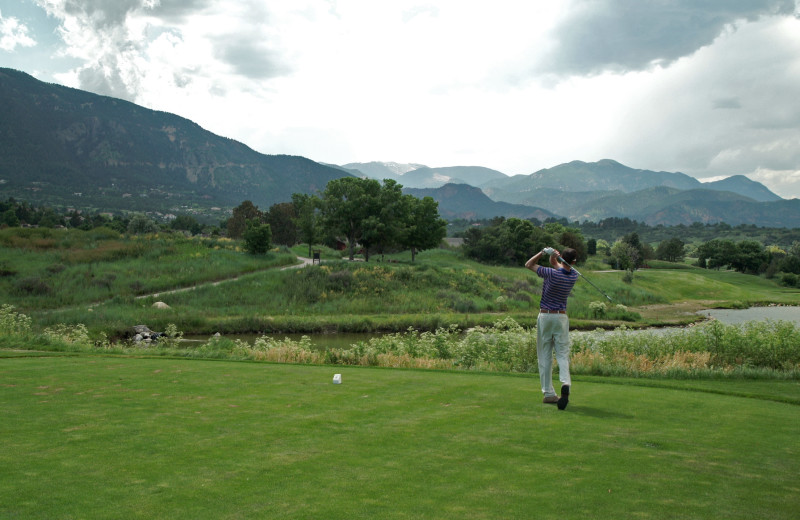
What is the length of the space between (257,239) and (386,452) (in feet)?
180

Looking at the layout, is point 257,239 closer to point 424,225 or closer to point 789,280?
point 424,225

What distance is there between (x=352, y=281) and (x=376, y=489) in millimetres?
46430

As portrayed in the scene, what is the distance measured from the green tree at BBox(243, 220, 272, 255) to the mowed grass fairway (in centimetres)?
4800

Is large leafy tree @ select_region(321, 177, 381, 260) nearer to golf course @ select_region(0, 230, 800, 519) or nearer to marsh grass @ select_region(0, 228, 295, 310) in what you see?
marsh grass @ select_region(0, 228, 295, 310)

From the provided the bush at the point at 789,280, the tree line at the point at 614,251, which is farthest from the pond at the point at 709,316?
the bush at the point at 789,280

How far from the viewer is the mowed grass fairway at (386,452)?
491cm

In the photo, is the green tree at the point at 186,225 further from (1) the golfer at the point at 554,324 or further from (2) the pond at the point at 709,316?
(1) the golfer at the point at 554,324

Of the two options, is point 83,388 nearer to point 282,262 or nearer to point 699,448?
point 699,448

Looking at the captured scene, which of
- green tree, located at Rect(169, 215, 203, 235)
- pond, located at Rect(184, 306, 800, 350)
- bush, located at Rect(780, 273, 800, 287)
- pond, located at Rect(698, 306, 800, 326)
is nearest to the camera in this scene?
pond, located at Rect(184, 306, 800, 350)

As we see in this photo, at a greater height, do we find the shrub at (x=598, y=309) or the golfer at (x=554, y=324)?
the golfer at (x=554, y=324)

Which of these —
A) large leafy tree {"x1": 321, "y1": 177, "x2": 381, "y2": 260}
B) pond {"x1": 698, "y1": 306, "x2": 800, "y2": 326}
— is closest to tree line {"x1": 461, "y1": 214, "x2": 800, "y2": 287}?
pond {"x1": 698, "y1": 306, "x2": 800, "y2": 326}

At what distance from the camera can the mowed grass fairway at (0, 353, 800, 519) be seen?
16.1 ft

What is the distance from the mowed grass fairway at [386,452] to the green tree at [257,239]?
157 feet

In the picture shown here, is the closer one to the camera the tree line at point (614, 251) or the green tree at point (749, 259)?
the tree line at point (614, 251)
